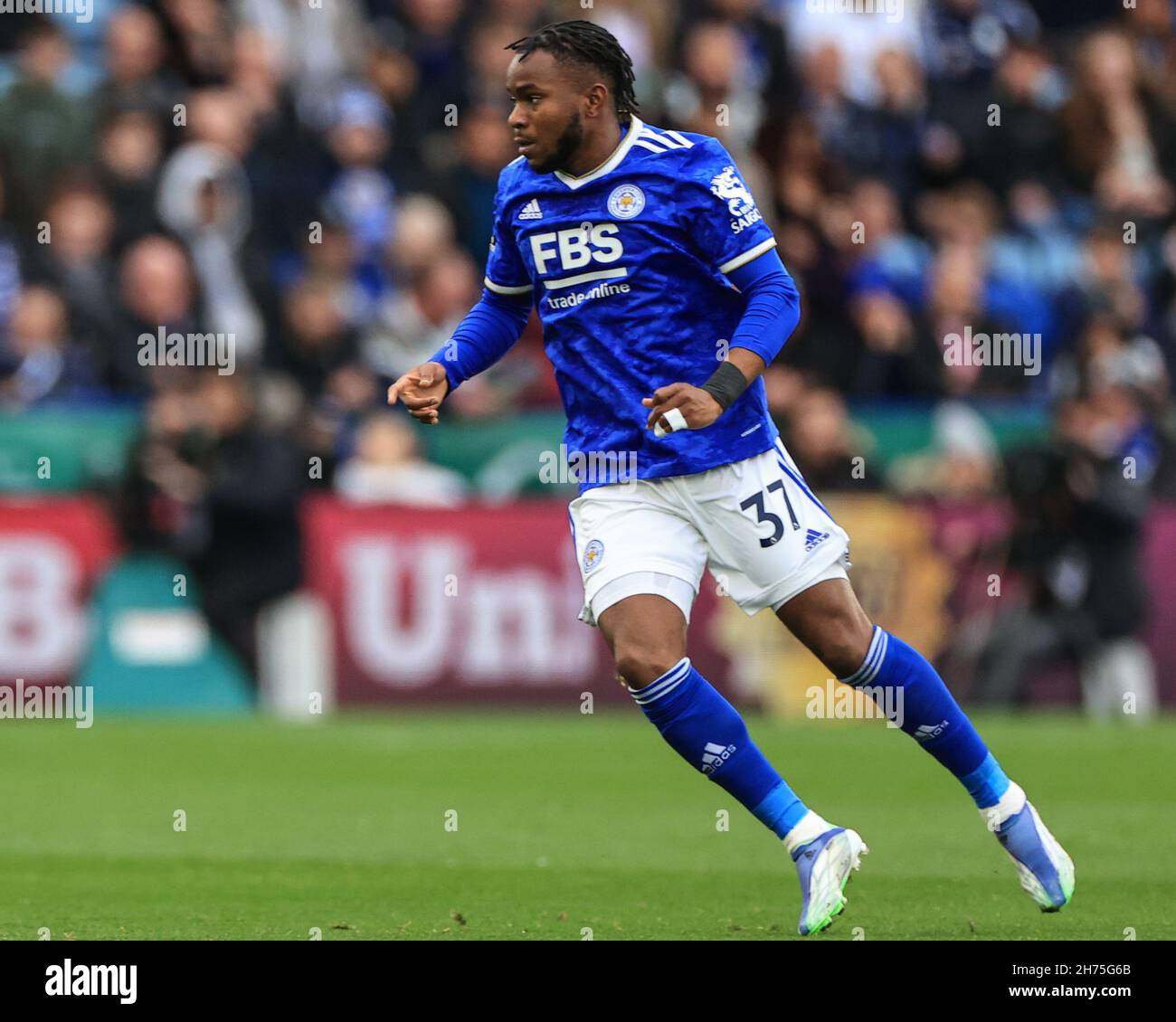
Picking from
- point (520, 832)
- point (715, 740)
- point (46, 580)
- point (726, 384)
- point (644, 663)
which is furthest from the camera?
point (46, 580)

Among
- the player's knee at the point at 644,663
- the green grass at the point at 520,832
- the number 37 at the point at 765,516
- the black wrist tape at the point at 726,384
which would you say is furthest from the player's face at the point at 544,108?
the green grass at the point at 520,832

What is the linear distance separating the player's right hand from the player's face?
783 mm

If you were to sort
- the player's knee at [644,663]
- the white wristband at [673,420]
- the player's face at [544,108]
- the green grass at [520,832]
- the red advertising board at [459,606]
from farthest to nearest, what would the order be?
the red advertising board at [459,606]
the green grass at [520,832]
the player's face at [544,108]
the player's knee at [644,663]
the white wristband at [673,420]

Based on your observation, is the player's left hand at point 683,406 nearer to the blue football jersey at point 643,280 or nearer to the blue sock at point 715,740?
the blue football jersey at point 643,280

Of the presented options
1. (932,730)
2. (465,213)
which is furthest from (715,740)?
(465,213)

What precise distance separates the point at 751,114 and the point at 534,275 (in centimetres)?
1064

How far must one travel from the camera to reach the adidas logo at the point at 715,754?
7.21m

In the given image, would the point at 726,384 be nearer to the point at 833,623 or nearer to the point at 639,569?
the point at 639,569

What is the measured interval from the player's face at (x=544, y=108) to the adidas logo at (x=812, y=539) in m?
1.46

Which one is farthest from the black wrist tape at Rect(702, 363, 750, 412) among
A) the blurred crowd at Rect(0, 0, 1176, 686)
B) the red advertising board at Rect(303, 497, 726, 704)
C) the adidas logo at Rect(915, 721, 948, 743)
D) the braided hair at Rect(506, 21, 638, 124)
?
the blurred crowd at Rect(0, 0, 1176, 686)

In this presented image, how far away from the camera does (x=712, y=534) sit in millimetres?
7395

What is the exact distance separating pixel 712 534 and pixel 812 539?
0.33 metres

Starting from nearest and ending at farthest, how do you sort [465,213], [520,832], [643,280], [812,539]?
[643,280] < [812,539] < [520,832] < [465,213]
